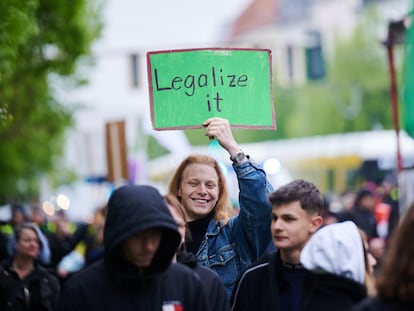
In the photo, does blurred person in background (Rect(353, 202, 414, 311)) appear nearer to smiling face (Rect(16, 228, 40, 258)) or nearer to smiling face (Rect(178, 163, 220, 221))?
smiling face (Rect(178, 163, 220, 221))

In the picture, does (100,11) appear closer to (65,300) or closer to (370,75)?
(65,300)

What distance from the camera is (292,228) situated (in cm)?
550

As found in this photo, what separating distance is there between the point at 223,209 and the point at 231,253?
1.08 feet

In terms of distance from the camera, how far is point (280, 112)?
67125 millimetres

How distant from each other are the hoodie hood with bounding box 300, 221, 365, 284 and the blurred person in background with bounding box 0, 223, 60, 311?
4140mm

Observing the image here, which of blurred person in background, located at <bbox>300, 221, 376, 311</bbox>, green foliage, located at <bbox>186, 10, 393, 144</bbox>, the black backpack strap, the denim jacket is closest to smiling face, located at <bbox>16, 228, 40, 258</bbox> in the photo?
the denim jacket

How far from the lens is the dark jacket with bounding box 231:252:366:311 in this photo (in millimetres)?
4754

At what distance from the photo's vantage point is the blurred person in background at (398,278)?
4086mm

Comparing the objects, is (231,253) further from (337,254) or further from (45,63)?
(45,63)

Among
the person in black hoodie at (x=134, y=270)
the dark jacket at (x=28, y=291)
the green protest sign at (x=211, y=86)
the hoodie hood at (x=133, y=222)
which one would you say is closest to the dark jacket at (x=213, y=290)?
the person in black hoodie at (x=134, y=270)

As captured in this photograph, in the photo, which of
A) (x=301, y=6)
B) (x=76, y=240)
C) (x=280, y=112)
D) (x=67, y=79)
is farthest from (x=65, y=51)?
(x=301, y=6)

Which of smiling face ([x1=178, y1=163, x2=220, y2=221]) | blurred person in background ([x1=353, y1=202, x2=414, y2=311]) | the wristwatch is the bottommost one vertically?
blurred person in background ([x1=353, y1=202, x2=414, y2=311])

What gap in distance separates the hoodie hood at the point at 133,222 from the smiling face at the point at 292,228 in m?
0.66

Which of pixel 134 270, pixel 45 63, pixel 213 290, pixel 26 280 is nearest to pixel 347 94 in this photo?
pixel 45 63
